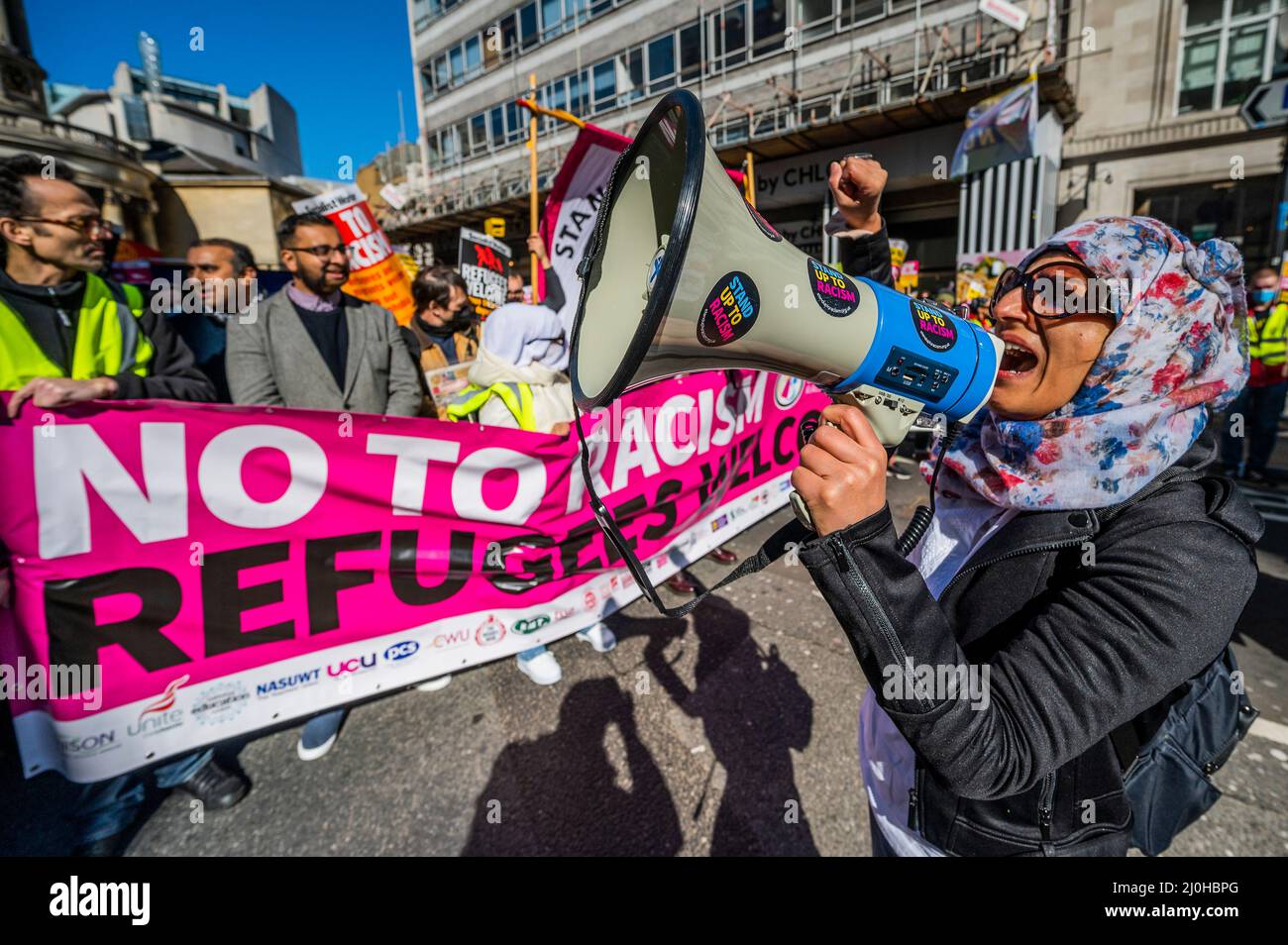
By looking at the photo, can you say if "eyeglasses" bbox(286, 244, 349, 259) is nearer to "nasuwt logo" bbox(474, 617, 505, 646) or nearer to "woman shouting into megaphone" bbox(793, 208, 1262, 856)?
"nasuwt logo" bbox(474, 617, 505, 646)

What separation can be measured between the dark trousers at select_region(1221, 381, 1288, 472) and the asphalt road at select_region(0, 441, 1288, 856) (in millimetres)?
3653

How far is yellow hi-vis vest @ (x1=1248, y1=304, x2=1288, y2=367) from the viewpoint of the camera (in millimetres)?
5188

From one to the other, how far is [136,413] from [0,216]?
3.22ft

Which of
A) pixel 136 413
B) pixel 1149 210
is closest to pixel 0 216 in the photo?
pixel 136 413

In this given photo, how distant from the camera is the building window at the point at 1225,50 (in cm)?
960

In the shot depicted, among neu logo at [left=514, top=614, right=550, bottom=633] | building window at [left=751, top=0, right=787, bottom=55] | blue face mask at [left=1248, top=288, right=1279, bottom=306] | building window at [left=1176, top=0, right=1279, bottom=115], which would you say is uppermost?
building window at [left=751, top=0, right=787, bottom=55]

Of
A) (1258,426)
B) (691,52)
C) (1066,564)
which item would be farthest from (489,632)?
(691,52)

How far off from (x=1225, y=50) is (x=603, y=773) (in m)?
15.3

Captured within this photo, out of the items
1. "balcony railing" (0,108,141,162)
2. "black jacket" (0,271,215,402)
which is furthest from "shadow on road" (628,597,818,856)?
"balcony railing" (0,108,141,162)

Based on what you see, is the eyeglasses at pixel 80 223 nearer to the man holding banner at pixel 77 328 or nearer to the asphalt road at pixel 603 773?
the man holding banner at pixel 77 328

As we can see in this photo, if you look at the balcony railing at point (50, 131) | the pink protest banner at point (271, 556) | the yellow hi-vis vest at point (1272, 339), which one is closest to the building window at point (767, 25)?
the yellow hi-vis vest at point (1272, 339)

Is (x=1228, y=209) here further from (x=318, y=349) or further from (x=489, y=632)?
(x=318, y=349)

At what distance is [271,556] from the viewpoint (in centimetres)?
195

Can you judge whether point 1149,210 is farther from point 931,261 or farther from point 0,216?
point 0,216
